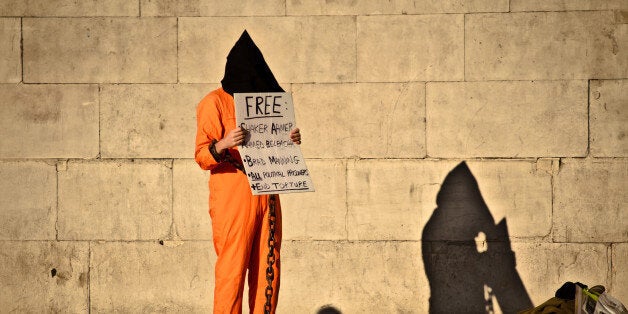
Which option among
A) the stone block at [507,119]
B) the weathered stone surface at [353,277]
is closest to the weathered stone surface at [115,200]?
the weathered stone surface at [353,277]

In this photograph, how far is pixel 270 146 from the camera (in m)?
5.62

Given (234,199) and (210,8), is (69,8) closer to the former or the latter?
(210,8)

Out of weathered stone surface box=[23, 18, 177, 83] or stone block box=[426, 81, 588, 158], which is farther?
weathered stone surface box=[23, 18, 177, 83]

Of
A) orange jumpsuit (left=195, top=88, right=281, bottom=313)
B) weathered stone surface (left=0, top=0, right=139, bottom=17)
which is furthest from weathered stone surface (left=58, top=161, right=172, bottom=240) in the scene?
orange jumpsuit (left=195, top=88, right=281, bottom=313)

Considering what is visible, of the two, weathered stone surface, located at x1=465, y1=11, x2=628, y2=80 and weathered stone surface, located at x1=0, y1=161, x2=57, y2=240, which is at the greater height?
weathered stone surface, located at x1=465, y1=11, x2=628, y2=80

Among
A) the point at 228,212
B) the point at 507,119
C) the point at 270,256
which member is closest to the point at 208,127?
the point at 228,212

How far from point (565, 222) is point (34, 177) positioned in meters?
4.52

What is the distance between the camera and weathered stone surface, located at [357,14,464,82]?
7.46 meters

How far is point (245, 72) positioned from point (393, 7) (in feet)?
6.99

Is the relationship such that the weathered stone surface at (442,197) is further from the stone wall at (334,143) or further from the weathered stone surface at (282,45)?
the weathered stone surface at (282,45)

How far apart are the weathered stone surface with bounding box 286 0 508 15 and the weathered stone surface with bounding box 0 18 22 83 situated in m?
2.36

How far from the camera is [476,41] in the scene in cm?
744

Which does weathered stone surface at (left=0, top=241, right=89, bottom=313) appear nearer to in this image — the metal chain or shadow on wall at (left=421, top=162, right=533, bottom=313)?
the metal chain

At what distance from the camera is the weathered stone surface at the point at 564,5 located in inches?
290
